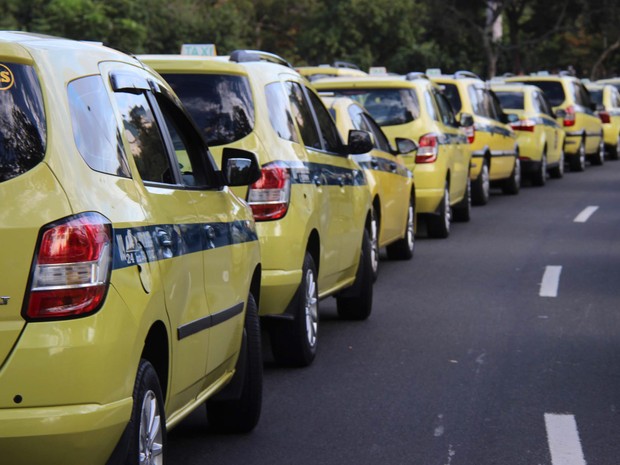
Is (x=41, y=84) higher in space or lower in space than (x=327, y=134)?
higher

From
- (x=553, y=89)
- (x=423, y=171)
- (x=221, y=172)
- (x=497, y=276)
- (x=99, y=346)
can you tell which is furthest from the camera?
(x=553, y=89)

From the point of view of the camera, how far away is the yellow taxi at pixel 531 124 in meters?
24.3

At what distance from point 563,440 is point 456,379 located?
1.59 m

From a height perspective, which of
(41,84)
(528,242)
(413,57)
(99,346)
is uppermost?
(41,84)

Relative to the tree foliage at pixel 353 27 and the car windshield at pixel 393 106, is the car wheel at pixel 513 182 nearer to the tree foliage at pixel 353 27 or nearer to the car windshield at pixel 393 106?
the car windshield at pixel 393 106

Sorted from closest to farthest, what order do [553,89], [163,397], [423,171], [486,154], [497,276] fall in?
[163,397], [497,276], [423,171], [486,154], [553,89]

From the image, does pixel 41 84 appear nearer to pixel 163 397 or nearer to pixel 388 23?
pixel 163 397

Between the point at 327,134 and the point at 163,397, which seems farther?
the point at 327,134

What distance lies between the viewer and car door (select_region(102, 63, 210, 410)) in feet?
17.2

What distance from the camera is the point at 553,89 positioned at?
29.0 meters

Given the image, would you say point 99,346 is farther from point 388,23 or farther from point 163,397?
point 388,23

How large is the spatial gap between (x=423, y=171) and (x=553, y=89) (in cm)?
1340

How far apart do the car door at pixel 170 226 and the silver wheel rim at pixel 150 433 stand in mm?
238

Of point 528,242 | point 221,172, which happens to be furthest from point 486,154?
point 221,172
